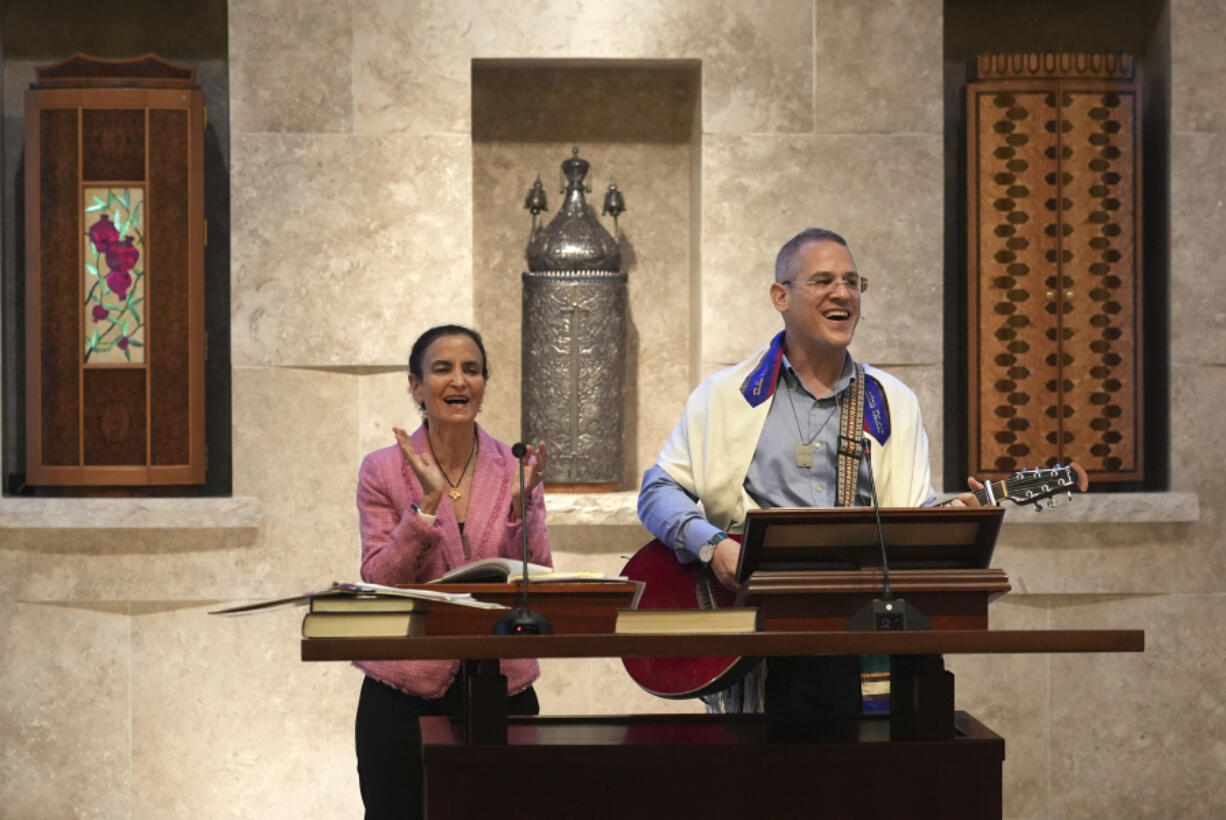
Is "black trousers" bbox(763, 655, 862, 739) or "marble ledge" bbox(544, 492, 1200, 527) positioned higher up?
"marble ledge" bbox(544, 492, 1200, 527)

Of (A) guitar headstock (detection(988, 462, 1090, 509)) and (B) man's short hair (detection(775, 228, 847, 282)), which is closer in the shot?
(A) guitar headstock (detection(988, 462, 1090, 509))

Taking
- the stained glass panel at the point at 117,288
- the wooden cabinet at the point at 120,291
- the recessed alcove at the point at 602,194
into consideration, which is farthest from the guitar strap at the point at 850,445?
the stained glass panel at the point at 117,288

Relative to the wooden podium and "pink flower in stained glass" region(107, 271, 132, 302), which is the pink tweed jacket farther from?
"pink flower in stained glass" region(107, 271, 132, 302)

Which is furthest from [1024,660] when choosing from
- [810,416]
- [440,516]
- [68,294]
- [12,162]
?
[12,162]

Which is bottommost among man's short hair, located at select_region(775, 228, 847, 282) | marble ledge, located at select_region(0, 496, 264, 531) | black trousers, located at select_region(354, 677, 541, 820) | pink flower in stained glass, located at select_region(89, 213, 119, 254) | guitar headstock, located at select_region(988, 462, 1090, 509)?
black trousers, located at select_region(354, 677, 541, 820)

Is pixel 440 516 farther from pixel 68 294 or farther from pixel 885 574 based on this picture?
pixel 68 294

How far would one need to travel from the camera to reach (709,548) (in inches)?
116

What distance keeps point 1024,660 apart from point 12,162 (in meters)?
3.62

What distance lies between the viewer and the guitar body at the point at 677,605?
289 cm

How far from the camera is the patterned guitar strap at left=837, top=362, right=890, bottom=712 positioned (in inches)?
111

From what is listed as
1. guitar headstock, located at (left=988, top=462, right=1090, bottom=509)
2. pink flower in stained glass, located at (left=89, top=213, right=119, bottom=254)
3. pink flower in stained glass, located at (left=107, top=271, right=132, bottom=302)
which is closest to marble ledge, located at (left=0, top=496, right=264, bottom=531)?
pink flower in stained glass, located at (left=107, top=271, right=132, bottom=302)

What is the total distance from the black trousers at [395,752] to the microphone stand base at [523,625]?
2.22 feet

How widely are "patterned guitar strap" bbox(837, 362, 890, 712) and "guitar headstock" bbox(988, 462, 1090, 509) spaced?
27cm

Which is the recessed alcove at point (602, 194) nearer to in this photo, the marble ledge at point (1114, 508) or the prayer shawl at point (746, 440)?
the marble ledge at point (1114, 508)
